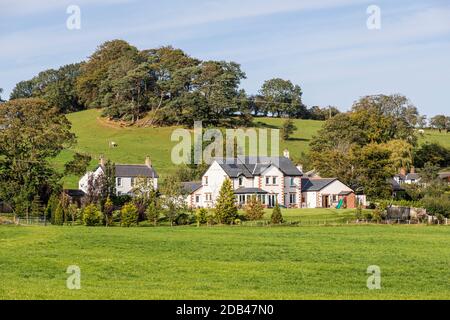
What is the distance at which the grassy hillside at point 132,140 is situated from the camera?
10806 centimetres

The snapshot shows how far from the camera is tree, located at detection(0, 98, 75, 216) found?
225 ft

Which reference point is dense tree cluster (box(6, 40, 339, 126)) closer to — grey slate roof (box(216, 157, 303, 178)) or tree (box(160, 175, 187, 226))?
grey slate roof (box(216, 157, 303, 178))

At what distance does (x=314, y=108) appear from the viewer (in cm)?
16862

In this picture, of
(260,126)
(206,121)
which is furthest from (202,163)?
(260,126)

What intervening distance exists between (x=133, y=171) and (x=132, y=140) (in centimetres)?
2960

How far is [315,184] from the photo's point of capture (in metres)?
86.7

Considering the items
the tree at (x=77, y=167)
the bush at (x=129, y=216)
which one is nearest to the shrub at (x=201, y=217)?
the bush at (x=129, y=216)

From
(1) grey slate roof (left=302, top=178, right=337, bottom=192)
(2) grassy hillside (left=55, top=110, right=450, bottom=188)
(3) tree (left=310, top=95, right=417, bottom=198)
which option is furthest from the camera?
(2) grassy hillside (left=55, top=110, right=450, bottom=188)

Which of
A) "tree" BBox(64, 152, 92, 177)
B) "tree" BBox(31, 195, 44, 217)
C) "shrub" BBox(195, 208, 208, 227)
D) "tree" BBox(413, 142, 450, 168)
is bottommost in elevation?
"shrub" BBox(195, 208, 208, 227)

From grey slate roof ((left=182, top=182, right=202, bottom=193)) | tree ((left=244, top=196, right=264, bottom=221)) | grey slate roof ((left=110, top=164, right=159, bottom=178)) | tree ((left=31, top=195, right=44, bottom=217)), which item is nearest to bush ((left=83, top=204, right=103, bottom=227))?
tree ((left=31, top=195, right=44, bottom=217))

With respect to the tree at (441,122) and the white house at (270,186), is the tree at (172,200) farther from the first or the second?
the tree at (441,122)
